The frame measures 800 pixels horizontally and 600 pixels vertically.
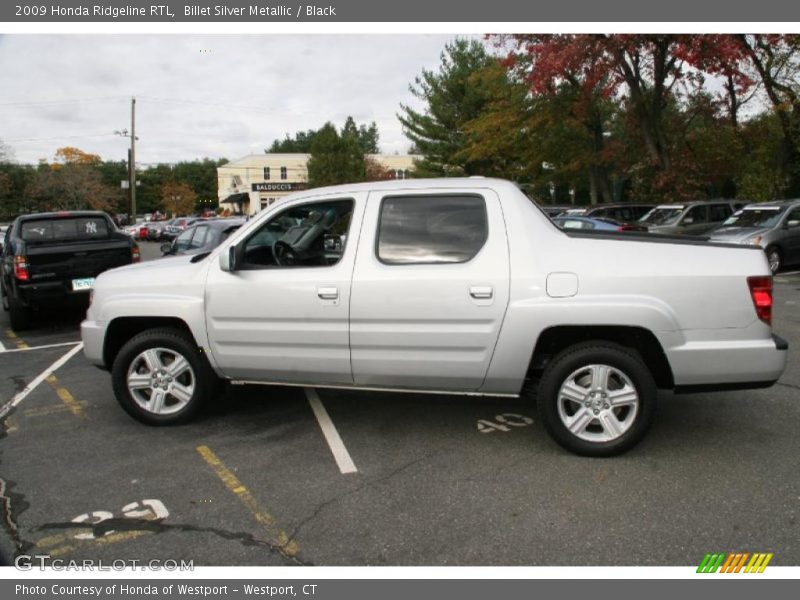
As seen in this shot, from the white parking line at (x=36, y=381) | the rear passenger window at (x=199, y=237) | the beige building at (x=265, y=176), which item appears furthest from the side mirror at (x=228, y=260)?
the beige building at (x=265, y=176)

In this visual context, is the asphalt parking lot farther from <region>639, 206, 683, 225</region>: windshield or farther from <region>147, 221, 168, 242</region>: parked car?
<region>147, 221, 168, 242</region>: parked car

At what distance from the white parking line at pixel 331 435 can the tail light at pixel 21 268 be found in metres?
5.30

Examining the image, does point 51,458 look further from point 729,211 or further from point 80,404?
point 729,211

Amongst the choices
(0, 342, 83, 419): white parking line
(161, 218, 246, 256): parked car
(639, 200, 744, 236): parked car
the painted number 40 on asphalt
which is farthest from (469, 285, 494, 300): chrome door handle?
(639, 200, 744, 236): parked car

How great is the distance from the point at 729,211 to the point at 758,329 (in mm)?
14484

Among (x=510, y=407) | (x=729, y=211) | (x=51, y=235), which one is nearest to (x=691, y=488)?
(x=510, y=407)

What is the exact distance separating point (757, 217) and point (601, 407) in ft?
39.7

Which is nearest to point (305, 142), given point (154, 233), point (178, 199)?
point (178, 199)

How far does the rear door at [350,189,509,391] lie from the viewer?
3.88 metres

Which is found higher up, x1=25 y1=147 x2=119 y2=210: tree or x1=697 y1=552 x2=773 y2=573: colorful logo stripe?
x1=25 y1=147 x2=119 y2=210: tree

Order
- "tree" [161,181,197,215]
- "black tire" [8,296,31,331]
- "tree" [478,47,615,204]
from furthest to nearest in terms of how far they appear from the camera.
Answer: "tree" [161,181,197,215] → "tree" [478,47,615,204] → "black tire" [8,296,31,331]

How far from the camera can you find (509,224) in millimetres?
3953

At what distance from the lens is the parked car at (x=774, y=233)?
12.7 metres

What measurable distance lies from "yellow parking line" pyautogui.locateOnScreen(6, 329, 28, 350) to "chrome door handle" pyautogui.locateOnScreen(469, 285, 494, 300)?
22.2 ft
